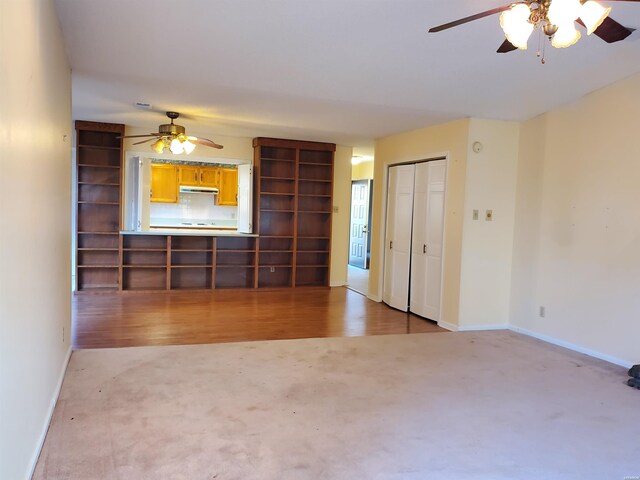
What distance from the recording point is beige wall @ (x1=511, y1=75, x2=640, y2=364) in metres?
3.95

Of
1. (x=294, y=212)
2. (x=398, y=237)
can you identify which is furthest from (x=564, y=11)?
(x=294, y=212)

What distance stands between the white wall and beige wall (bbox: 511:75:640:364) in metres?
0.12

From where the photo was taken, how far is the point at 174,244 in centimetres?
704

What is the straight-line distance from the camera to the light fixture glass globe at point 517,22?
6.95 feet

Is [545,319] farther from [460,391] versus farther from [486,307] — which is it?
[460,391]

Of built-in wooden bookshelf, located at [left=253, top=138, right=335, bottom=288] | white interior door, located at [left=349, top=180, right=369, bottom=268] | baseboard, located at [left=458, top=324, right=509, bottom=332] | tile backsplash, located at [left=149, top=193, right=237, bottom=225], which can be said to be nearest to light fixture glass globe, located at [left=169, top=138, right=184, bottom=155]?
built-in wooden bookshelf, located at [left=253, top=138, right=335, bottom=288]

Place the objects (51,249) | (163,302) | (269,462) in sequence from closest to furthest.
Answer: (269,462) → (51,249) → (163,302)

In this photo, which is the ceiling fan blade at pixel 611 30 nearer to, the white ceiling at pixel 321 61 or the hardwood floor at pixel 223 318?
the white ceiling at pixel 321 61

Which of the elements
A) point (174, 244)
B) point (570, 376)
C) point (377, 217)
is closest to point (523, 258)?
point (570, 376)

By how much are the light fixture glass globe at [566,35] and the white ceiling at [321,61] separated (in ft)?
2.83

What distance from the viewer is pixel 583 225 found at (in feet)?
14.3

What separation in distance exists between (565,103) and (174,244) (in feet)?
18.3

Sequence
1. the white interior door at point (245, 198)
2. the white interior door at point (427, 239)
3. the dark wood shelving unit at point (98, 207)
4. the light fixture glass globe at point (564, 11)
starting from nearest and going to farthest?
1. the light fixture glass globe at point (564, 11)
2. the white interior door at point (427, 239)
3. the dark wood shelving unit at point (98, 207)
4. the white interior door at point (245, 198)

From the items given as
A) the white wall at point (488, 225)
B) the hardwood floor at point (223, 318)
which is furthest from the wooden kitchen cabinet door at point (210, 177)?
the white wall at point (488, 225)
